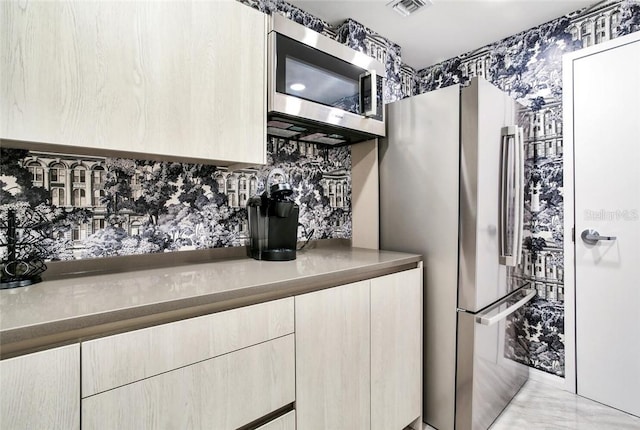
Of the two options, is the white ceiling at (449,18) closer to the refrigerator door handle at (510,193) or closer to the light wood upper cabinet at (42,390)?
the refrigerator door handle at (510,193)

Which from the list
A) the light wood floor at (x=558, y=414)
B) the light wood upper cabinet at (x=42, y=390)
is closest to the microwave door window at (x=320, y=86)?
the light wood upper cabinet at (x=42, y=390)

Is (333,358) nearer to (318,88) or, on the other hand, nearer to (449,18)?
(318,88)

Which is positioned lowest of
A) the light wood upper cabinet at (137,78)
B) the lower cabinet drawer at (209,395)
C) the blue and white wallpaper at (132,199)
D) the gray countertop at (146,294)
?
the lower cabinet drawer at (209,395)

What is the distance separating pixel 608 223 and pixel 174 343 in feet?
8.14

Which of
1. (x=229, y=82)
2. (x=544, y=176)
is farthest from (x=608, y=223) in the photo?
(x=229, y=82)

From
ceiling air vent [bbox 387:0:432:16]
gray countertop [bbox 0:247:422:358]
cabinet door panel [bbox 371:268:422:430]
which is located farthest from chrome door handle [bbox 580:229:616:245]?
ceiling air vent [bbox 387:0:432:16]

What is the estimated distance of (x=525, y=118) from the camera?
7.19 ft

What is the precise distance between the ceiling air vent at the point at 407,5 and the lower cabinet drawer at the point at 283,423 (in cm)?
227

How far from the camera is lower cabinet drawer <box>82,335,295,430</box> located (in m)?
0.84

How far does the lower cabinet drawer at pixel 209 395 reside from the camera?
0.84 meters

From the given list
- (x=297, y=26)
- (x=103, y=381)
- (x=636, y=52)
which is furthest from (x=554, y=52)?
(x=103, y=381)

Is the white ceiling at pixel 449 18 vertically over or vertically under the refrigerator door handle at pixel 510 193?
over

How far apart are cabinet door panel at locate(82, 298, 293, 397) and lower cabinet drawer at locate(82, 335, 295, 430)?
0.08ft

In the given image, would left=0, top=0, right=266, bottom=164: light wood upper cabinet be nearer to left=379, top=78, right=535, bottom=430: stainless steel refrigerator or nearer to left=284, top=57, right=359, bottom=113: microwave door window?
left=284, top=57, right=359, bottom=113: microwave door window
